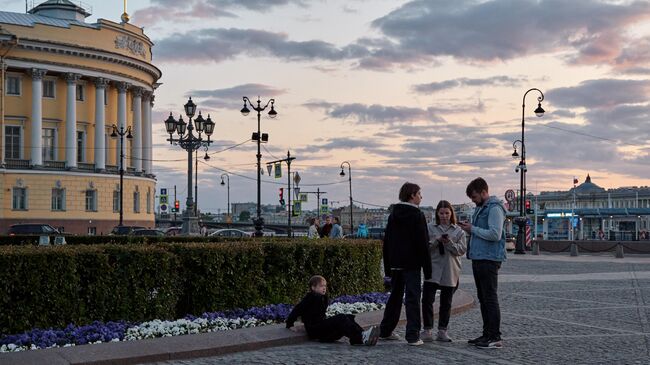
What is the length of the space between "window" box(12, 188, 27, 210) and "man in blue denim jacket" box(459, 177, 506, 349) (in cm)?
5932

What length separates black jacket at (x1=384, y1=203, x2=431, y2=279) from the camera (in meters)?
10.5

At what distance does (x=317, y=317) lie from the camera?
10.9 metres

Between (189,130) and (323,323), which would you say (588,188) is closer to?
(189,130)

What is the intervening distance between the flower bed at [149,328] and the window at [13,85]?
58.6 metres

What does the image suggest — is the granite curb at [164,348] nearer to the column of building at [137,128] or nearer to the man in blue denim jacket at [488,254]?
the man in blue denim jacket at [488,254]

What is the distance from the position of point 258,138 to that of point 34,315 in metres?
30.9

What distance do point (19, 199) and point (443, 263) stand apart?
5893 cm

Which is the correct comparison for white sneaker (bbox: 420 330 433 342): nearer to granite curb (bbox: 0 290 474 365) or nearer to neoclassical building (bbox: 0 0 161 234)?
granite curb (bbox: 0 290 474 365)

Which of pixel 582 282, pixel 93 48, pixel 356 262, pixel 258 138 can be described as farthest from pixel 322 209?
A: pixel 356 262

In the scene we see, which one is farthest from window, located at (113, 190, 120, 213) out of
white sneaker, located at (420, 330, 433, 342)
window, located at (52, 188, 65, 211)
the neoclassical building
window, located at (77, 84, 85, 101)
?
white sneaker, located at (420, 330, 433, 342)

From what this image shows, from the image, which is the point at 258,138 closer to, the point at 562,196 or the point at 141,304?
the point at 141,304

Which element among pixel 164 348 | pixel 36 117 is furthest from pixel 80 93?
pixel 164 348

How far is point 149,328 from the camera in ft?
35.1

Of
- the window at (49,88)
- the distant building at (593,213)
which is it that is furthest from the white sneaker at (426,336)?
the distant building at (593,213)
